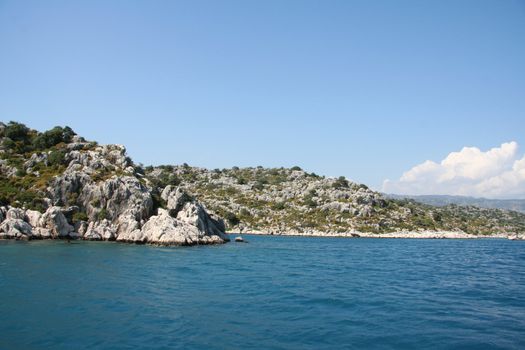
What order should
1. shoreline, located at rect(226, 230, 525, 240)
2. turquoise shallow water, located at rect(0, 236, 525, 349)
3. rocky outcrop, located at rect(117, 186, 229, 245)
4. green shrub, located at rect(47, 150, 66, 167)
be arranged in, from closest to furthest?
turquoise shallow water, located at rect(0, 236, 525, 349) → rocky outcrop, located at rect(117, 186, 229, 245) → green shrub, located at rect(47, 150, 66, 167) → shoreline, located at rect(226, 230, 525, 240)

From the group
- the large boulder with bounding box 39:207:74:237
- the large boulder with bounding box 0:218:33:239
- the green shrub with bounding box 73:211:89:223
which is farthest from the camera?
the green shrub with bounding box 73:211:89:223

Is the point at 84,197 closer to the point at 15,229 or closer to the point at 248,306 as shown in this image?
the point at 15,229

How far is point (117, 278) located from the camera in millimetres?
39000

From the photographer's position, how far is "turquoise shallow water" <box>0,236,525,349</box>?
70.2 feet

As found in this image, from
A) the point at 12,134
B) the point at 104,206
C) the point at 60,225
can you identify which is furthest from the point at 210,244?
the point at 12,134

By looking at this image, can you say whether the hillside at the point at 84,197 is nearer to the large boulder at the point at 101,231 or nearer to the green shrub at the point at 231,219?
the large boulder at the point at 101,231

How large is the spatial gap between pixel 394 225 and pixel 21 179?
136m

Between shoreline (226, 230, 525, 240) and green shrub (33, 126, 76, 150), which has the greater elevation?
green shrub (33, 126, 76, 150)

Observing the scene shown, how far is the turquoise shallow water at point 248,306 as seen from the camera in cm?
2141

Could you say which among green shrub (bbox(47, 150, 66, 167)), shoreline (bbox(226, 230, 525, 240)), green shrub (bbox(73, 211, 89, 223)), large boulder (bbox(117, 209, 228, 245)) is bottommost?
shoreline (bbox(226, 230, 525, 240))

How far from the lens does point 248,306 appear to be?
29125 mm

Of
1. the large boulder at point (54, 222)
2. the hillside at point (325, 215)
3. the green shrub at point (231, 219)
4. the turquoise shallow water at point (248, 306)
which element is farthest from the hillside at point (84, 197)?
the hillside at point (325, 215)

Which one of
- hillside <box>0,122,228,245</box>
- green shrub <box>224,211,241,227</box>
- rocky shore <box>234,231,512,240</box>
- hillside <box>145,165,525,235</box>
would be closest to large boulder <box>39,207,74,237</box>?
hillside <box>0,122,228,245</box>

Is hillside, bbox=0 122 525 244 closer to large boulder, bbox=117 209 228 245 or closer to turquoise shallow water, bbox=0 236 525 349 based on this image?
large boulder, bbox=117 209 228 245
